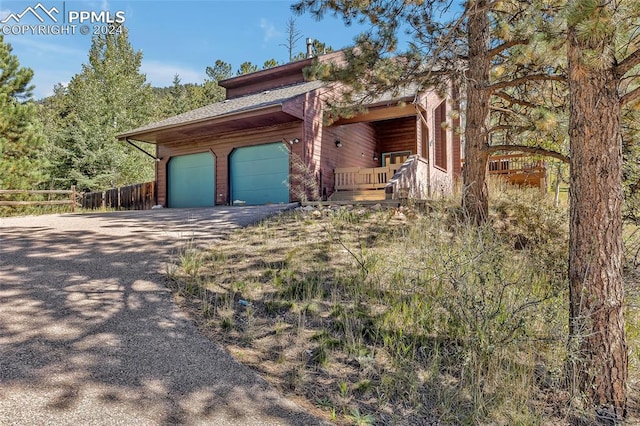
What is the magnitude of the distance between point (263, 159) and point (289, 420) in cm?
979

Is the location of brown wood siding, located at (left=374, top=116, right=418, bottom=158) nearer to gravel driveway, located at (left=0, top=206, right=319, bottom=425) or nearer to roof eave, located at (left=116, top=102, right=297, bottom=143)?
roof eave, located at (left=116, top=102, right=297, bottom=143)

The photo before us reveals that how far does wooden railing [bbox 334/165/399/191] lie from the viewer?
10.4 metres

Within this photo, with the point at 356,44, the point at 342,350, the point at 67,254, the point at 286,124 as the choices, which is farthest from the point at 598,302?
the point at 286,124

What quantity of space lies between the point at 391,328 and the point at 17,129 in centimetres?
1807

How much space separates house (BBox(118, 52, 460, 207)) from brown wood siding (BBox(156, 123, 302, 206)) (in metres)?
0.03

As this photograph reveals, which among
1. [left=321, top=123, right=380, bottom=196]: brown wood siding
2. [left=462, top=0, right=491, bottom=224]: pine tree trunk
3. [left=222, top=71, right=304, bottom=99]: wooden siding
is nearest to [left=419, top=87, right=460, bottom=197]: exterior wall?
[left=321, top=123, right=380, bottom=196]: brown wood siding

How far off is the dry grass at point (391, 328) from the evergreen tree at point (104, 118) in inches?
741

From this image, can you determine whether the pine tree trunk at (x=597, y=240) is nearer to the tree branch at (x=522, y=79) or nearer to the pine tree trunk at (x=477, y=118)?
the tree branch at (x=522, y=79)

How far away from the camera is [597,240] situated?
3.02 meters

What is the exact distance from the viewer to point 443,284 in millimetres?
3961

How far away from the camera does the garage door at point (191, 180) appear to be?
12523 millimetres

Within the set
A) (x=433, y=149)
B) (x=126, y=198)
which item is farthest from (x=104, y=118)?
(x=433, y=149)

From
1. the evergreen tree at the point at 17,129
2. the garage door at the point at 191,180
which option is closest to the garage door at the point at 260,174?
the garage door at the point at 191,180

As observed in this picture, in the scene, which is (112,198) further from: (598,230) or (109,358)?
(598,230)
